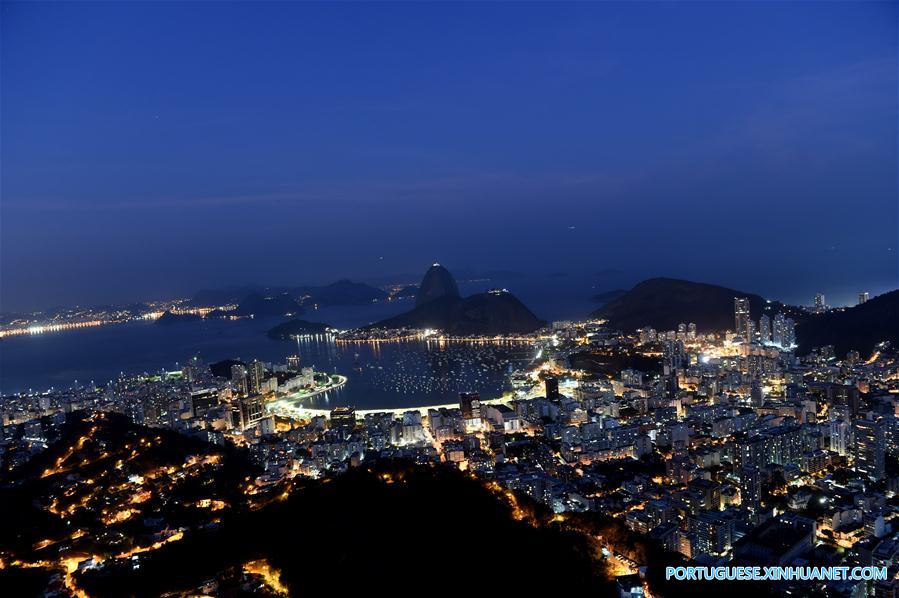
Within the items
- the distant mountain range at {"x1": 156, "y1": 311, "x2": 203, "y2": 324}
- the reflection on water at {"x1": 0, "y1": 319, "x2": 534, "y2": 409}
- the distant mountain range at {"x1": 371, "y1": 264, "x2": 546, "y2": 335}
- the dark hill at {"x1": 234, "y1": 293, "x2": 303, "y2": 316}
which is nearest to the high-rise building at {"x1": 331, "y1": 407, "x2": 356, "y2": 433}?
the reflection on water at {"x1": 0, "y1": 319, "x2": 534, "y2": 409}

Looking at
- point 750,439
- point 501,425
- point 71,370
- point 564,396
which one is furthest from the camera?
point 71,370

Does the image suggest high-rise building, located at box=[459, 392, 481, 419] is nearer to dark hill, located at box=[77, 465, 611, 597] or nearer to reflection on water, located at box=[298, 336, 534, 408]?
reflection on water, located at box=[298, 336, 534, 408]

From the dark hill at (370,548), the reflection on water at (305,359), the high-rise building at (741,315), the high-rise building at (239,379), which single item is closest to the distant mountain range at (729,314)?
the high-rise building at (741,315)

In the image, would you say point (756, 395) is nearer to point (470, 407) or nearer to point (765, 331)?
point (470, 407)

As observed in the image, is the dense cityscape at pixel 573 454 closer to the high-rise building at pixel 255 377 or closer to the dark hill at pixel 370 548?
the high-rise building at pixel 255 377

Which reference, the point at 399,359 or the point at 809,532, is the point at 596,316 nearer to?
the point at 399,359

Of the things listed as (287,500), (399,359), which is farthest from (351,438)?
(399,359)
